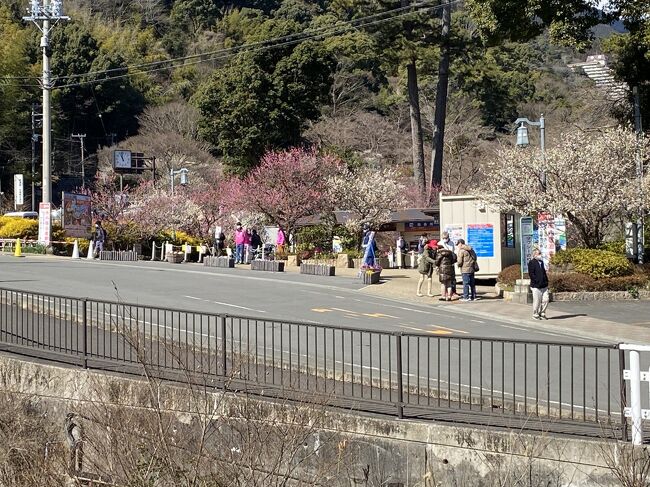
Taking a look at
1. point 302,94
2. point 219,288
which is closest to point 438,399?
point 219,288

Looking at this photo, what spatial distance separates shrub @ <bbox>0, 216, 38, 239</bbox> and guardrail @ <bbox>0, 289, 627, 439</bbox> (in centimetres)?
2944

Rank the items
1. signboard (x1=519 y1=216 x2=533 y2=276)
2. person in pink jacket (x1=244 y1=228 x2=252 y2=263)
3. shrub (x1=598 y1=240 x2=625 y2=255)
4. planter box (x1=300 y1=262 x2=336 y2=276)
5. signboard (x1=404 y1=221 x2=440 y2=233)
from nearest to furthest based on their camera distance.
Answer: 1. signboard (x1=519 y1=216 x2=533 y2=276)
2. shrub (x1=598 y1=240 x2=625 y2=255)
3. planter box (x1=300 y1=262 x2=336 y2=276)
4. person in pink jacket (x1=244 y1=228 x2=252 y2=263)
5. signboard (x1=404 y1=221 x2=440 y2=233)

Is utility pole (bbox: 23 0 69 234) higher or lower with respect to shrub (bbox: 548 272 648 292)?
higher

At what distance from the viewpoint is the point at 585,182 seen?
1000 inches

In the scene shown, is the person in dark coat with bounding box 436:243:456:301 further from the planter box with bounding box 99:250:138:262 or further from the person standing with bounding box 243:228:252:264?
the planter box with bounding box 99:250:138:262

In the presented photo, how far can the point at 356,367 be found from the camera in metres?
11.1

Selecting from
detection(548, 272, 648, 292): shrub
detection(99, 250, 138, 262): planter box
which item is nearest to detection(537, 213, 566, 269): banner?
detection(548, 272, 648, 292): shrub

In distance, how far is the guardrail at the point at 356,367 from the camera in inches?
341

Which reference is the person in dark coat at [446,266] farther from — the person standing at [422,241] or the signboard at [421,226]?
the signboard at [421,226]

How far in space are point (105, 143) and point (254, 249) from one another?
45.2m

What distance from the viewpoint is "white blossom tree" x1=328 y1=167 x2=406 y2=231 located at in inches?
1601

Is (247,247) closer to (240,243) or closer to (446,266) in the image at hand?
(240,243)

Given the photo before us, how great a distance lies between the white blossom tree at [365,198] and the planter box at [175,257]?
8.09 m

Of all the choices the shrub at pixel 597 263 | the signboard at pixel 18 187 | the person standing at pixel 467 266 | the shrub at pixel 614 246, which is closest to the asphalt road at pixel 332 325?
the person standing at pixel 467 266
